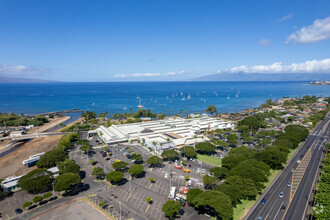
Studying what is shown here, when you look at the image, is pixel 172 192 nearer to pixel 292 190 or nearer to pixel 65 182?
pixel 65 182

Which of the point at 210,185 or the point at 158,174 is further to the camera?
the point at 158,174

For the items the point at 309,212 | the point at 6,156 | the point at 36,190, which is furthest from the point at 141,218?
Result: the point at 6,156

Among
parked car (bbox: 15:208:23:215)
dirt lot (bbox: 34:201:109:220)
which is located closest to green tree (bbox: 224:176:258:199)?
dirt lot (bbox: 34:201:109:220)

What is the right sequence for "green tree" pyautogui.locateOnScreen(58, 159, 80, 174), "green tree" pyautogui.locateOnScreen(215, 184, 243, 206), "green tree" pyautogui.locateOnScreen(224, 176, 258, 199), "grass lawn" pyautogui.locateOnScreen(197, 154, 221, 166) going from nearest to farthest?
"green tree" pyautogui.locateOnScreen(215, 184, 243, 206) → "green tree" pyautogui.locateOnScreen(224, 176, 258, 199) → "green tree" pyautogui.locateOnScreen(58, 159, 80, 174) → "grass lawn" pyautogui.locateOnScreen(197, 154, 221, 166)

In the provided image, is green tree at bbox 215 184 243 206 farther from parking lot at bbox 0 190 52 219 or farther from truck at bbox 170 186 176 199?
parking lot at bbox 0 190 52 219

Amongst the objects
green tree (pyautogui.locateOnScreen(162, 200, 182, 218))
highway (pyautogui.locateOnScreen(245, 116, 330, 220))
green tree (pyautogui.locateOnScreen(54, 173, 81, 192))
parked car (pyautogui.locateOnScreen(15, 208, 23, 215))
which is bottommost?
highway (pyautogui.locateOnScreen(245, 116, 330, 220))

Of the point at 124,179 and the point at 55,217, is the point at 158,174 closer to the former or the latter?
the point at 124,179
